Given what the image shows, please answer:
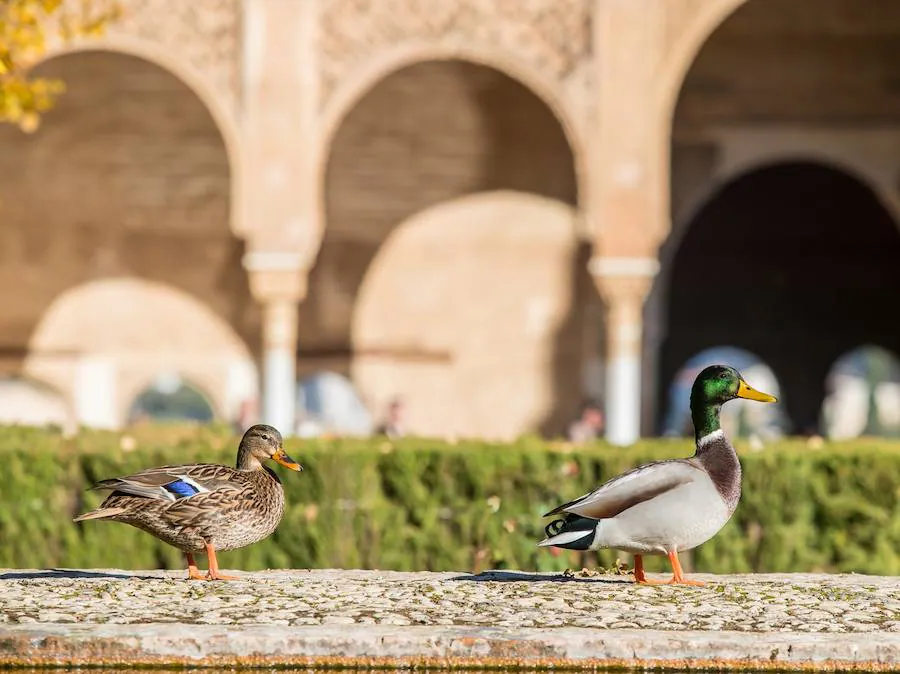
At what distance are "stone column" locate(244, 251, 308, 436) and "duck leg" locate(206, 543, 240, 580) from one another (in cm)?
740

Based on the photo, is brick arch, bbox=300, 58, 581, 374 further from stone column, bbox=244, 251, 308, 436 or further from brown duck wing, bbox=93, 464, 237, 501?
brown duck wing, bbox=93, 464, 237, 501

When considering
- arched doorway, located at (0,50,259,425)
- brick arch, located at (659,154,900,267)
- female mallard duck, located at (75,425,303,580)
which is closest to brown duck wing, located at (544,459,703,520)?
female mallard duck, located at (75,425,303,580)

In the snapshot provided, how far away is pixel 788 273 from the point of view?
20828 mm

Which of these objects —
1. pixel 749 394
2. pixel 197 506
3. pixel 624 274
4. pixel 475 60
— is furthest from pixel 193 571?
pixel 475 60

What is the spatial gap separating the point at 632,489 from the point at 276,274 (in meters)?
8.19

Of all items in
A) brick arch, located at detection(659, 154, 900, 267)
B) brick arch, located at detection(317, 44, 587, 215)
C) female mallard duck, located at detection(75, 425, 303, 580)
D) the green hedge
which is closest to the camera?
female mallard duck, located at detection(75, 425, 303, 580)

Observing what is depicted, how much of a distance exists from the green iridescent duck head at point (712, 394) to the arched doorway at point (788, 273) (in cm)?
1331

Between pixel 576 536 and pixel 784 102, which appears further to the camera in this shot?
pixel 784 102

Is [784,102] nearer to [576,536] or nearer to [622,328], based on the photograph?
[622,328]

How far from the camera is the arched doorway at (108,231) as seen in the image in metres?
16.7

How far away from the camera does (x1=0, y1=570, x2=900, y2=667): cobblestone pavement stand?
14.1 feet

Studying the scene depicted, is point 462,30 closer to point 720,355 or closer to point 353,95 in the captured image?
point 353,95

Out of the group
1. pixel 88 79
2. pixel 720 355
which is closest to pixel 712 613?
pixel 88 79

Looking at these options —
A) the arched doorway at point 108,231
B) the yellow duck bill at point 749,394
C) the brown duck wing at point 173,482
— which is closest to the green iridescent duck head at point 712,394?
the yellow duck bill at point 749,394
